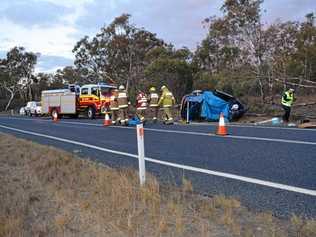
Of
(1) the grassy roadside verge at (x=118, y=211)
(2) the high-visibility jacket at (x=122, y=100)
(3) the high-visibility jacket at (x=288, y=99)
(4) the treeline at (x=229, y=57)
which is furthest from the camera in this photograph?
(4) the treeline at (x=229, y=57)

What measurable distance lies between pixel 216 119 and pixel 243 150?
12311 mm

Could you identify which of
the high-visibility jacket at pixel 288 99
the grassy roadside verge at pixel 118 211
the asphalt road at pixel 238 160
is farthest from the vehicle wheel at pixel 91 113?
the grassy roadside verge at pixel 118 211

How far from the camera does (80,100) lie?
112ft

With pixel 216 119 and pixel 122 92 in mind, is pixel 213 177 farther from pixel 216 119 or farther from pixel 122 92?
pixel 216 119

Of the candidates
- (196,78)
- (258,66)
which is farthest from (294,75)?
(196,78)

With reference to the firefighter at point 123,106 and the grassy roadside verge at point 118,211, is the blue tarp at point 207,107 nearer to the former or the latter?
the firefighter at point 123,106

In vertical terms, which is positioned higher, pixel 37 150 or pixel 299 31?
pixel 299 31

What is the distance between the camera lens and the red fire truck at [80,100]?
3225cm

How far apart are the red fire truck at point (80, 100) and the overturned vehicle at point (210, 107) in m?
9.56

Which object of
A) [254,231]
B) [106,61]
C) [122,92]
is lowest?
[254,231]

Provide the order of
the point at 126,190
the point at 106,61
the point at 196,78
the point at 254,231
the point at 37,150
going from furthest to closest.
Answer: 1. the point at 106,61
2. the point at 196,78
3. the point at 37,150
4. the point at 126,190
5. the point at 254,231

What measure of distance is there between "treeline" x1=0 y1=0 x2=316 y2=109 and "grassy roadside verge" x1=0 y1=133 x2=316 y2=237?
19.1m

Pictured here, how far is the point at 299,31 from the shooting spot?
30938 mm

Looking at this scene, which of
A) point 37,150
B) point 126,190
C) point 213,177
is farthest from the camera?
point 37,150
